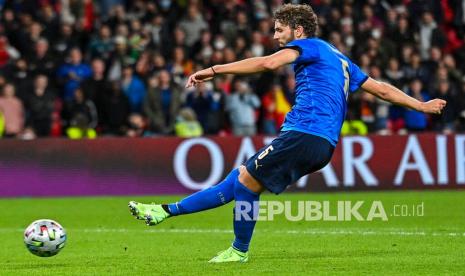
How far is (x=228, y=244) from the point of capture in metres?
10.8

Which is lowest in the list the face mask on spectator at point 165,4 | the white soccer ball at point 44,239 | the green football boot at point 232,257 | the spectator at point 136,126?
the spectator at point 136,126

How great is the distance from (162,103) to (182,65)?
3.90ft

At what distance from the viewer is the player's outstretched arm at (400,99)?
889cm

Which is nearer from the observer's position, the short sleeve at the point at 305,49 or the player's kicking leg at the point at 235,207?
the short sleeve at the point at 305,49

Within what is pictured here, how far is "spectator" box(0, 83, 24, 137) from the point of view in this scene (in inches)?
716

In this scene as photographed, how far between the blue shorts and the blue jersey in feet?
0.25

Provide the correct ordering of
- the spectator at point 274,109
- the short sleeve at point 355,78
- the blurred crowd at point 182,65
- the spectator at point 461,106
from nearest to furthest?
the short sleeve at point 355,78
the blurred crowd at point 182,65
the spectator at point 274,109
the spectator at point 461,106

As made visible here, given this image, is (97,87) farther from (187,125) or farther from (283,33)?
(283,33)

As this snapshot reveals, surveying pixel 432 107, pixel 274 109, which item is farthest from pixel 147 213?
pixel 274 109

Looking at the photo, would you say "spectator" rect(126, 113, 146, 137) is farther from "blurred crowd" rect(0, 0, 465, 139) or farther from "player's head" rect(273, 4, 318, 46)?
"player's head" rect(273, 4, 318, 46)

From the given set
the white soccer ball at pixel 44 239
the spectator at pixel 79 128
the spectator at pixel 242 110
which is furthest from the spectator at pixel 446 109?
the white soccer ball at pixel 44 239

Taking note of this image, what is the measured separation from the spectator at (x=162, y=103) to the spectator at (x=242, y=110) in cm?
99

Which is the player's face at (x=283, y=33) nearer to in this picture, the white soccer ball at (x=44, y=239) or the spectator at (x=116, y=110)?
the white soccer ball at (x=44, y=239)

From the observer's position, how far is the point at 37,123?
60.7ft
